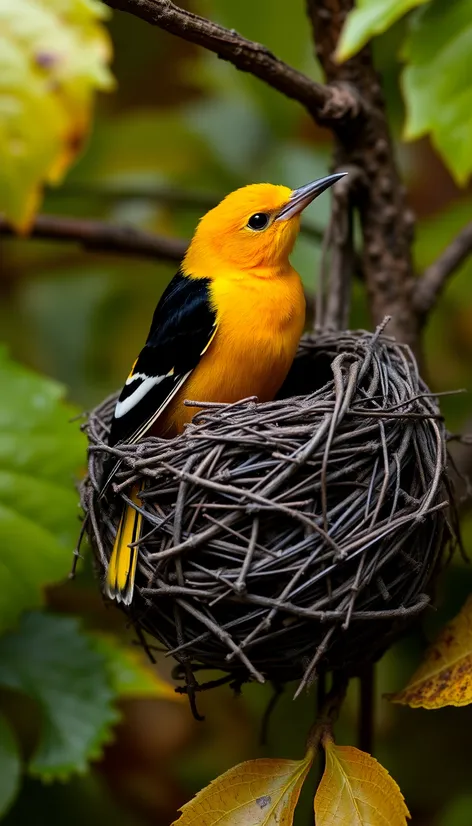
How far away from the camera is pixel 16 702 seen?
2.84m

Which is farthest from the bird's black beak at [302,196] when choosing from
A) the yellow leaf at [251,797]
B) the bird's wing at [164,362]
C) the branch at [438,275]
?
the yellow leaf at [251,797]

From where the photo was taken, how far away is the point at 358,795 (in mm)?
1487

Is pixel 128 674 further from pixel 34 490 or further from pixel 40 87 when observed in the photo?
pixel 40 87

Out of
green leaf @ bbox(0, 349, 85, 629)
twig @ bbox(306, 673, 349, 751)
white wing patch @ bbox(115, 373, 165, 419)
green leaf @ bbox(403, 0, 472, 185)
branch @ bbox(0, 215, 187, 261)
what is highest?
green leaf @ bbox(403, 0, 472, 185)

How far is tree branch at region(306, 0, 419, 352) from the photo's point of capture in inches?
81.7

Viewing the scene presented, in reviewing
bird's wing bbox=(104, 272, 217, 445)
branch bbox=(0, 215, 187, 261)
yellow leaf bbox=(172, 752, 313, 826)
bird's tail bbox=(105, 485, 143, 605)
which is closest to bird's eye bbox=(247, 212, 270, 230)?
bird's wing bbox=(104, 272, 217, 445)

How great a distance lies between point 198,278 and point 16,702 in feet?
5.13

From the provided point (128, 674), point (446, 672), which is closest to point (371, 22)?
point (446, 672)

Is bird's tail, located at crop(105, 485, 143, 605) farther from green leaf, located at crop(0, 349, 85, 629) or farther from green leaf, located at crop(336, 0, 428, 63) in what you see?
green leaf, located at crop(336, 0, 428, 63)

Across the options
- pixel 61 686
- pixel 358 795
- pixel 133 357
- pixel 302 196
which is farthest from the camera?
pixel 133 357

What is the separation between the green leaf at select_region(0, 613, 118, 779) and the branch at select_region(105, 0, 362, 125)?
1.47 m

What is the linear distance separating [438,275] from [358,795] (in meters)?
1.22

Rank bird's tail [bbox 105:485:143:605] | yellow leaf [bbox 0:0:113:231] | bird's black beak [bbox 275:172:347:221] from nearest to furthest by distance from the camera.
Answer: bird's tail [bbox 105:485:143:605], yellow leaf [bbox 0:0:113:231], bird's black beak [bbox 275:172:347:221]

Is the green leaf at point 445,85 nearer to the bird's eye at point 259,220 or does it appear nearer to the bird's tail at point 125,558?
the bird's eye at point 259,220
